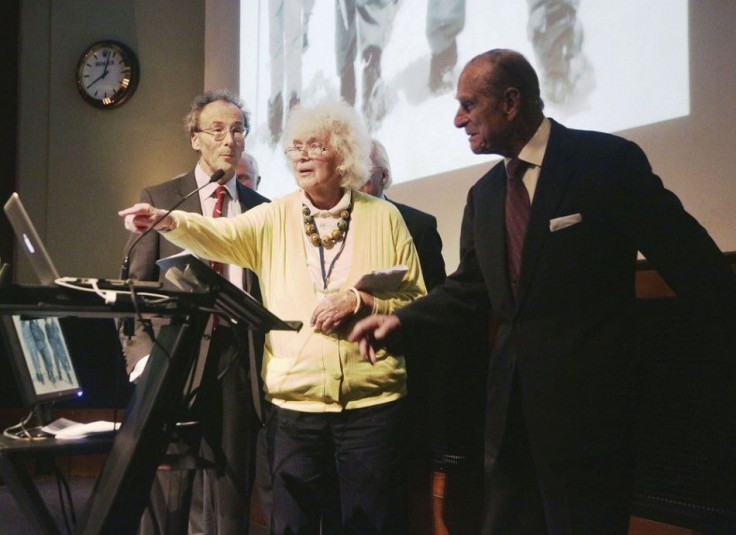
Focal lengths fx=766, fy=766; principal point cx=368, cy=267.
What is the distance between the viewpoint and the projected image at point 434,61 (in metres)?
2.42

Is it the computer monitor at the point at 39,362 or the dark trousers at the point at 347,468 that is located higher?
the computer monitor at the point at 39,362

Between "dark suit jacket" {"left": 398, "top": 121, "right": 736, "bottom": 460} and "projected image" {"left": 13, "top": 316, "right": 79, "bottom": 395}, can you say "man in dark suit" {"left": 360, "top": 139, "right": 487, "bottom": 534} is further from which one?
"projected image" {"left": 13, "top": 316, "right": 79, "bottom": 395}

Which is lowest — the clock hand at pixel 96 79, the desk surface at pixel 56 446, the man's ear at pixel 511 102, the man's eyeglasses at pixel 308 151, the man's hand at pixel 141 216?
the desk surface at pixel 56 446

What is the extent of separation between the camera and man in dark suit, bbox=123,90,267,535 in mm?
2078

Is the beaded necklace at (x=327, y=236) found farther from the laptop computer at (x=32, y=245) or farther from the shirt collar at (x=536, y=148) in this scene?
the laptop computer at (x=32, y=245)

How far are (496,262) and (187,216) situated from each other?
32.6 inches

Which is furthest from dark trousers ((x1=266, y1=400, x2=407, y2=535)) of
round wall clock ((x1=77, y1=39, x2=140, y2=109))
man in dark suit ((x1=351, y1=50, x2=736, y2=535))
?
round wall clock ((x1=77, y1=39, x2=140, y2=109))

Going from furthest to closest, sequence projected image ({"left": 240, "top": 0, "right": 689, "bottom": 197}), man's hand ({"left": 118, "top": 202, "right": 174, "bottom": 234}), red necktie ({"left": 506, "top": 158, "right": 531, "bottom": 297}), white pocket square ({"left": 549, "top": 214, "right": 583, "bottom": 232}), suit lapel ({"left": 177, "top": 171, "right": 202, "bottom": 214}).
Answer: suit lapel ({"left": 177, "top": 171, "right": 202, "bottom": 214}) < projected image ({"left": 240, "top": 0, "right": 689, "bottom": 197}) < man's hand ({"left": 118, "top": 202, "right": 174, "bottom": 234}) < red necktie ({"left": 506, "top": 158, "right": 531, "bottom": 297}) < white pocket square ({"left": 549, "top": 214, "right": 583, "bottom": 232})

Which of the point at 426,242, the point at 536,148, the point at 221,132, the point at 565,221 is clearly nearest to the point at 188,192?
the point at 221,132

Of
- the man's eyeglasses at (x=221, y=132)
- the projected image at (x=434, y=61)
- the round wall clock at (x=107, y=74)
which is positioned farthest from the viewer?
the round wall clock at (x=107, y=74)

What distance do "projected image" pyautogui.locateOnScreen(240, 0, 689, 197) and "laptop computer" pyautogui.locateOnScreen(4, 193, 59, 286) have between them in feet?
5.92

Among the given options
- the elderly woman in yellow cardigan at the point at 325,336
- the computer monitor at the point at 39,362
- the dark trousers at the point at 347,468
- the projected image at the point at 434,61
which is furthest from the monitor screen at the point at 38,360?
the projected image at the point at 434,61

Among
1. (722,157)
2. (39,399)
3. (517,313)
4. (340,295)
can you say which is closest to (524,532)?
(517,313)

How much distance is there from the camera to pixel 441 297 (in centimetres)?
190
